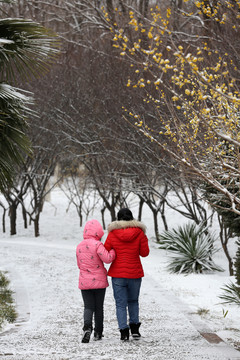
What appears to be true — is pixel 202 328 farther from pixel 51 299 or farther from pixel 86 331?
Answer: pixel 51 299

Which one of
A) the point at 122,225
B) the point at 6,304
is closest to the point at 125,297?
the point at 122,225

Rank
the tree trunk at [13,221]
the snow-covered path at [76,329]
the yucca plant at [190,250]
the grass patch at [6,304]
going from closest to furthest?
the snow-covered path at [76,329]
the grass patch at [6,304]
the yucca plant at [190,250]
the tree trunk at [13,221]

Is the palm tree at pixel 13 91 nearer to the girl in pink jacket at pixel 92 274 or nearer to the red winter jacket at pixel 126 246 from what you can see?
the girl in pink jacket at pixel 92 274

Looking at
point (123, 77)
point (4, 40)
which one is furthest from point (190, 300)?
point (123, 77)

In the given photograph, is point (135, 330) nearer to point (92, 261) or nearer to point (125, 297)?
point (125, 297)

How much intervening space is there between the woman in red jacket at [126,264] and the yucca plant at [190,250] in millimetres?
5746

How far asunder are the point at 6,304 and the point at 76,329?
2.13 meters

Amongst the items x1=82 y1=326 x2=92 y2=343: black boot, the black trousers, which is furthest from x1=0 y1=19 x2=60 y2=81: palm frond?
x1=82 y1=326 x2=92 y2=343: black boot

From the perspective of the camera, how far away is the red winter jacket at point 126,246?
594 centimetres

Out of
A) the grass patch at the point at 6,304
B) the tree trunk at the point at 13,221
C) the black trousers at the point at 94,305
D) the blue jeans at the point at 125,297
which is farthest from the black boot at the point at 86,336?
the tree trunk at the point at 13,221

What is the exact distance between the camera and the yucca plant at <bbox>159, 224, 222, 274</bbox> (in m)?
12.0

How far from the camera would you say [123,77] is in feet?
50.4

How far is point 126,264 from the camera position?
5938 millimetres

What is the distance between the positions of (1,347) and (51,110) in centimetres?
1338
